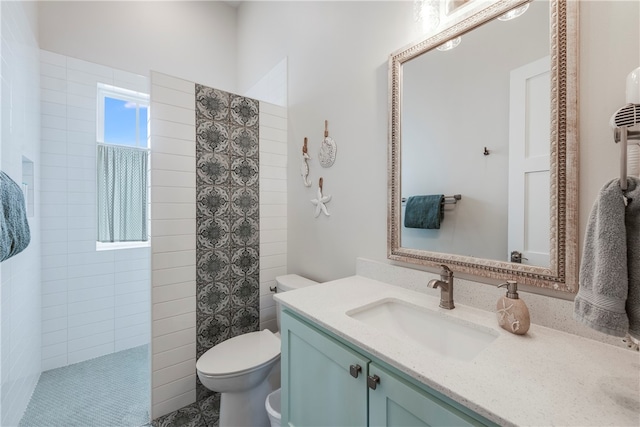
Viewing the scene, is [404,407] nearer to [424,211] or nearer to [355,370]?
[355,370]

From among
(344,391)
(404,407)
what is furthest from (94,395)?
(404,407)

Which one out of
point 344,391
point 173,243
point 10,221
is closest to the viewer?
point 344,391

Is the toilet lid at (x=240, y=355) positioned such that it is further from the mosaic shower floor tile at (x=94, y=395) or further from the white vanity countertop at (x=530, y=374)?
the white vanity countertop at (x=530, y=374)

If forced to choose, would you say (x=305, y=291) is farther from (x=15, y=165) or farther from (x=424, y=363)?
(x=15, y=165)

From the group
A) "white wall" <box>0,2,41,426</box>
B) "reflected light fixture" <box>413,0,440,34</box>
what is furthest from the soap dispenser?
"white wall" <box>0,2,41,426</box>

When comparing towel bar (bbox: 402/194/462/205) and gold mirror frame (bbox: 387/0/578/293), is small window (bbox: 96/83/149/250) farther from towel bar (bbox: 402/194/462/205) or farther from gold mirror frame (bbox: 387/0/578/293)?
gold mirror frame (bbox: 387/0/578/293)

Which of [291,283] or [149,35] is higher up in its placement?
[149,35]

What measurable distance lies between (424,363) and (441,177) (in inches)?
30.9

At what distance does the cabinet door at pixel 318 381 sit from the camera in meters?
0.84

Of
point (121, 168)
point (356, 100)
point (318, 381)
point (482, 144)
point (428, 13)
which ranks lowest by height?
point (318, 381)

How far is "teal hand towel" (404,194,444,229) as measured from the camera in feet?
3.95

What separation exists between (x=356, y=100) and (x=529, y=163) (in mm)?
943

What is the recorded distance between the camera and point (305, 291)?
1.26m

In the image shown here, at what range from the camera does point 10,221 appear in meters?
1.16
